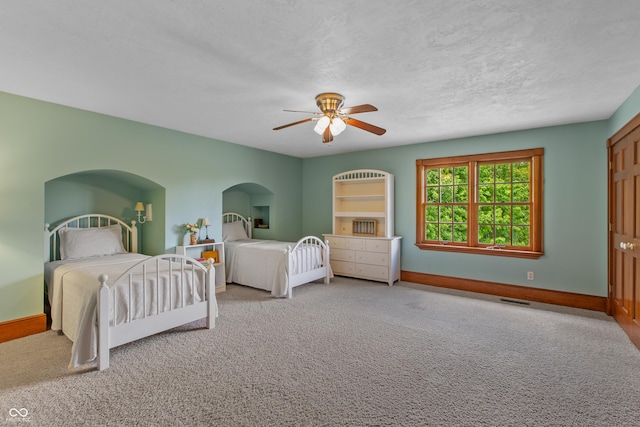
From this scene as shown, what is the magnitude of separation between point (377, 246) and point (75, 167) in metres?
4.31

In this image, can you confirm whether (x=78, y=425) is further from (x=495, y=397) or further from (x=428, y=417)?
(x=495, y=397)

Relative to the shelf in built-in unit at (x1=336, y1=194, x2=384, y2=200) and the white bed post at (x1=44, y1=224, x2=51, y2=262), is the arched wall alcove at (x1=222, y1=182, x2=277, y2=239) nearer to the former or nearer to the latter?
the shelf in built-in unit at (x1=336, y1=194, x2=384, y2=200)

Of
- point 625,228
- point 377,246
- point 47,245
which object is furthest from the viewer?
point 377,246

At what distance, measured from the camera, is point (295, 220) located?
22.0 ft

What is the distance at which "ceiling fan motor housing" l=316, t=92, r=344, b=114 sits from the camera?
3.00 metres

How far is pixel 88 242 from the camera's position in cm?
409

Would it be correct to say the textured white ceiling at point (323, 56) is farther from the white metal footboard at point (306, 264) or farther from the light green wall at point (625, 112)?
the white metal footboard at point (306, 264)

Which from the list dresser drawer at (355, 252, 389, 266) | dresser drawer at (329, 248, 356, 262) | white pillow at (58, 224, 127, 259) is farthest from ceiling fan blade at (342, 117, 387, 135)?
white pillow at (58, 224, 127, 259)

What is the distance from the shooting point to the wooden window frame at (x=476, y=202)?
433 cm

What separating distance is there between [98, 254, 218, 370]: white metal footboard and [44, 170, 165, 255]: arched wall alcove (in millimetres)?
1358

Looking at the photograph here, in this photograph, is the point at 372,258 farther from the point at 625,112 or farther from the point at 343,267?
the point at 625,112

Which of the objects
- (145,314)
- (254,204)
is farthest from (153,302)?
(254,204)

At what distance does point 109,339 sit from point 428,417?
251 centimetres

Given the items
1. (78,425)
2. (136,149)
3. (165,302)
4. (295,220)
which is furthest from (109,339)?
(295,220)
